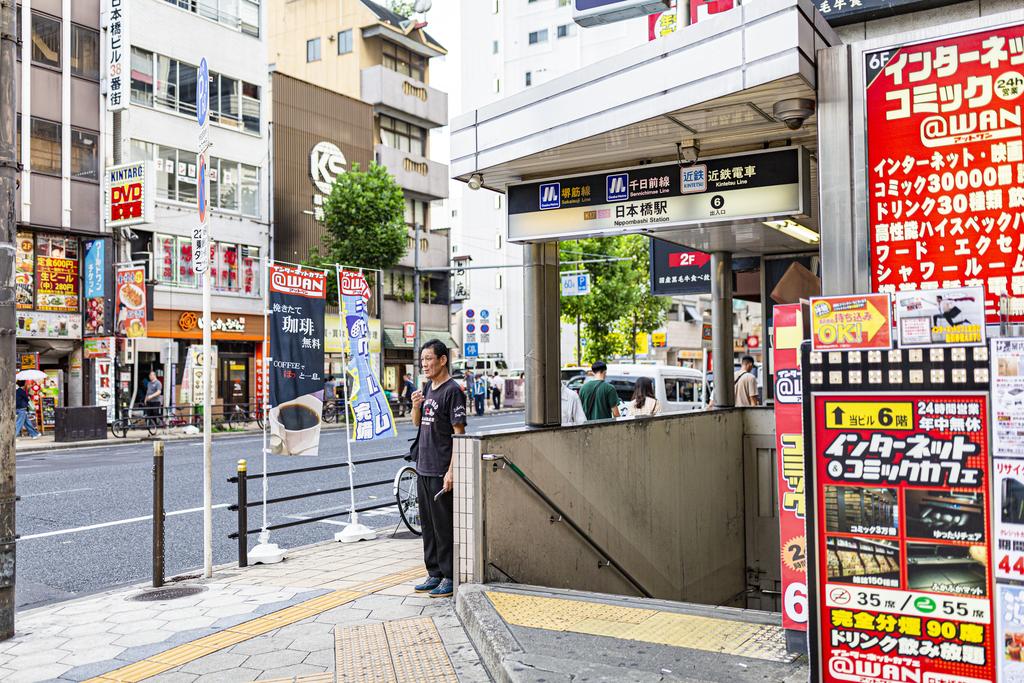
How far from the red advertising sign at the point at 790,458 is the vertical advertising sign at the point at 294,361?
205 inches

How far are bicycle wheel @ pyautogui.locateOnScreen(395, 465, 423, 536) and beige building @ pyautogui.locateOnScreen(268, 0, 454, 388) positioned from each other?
29730 millimetres

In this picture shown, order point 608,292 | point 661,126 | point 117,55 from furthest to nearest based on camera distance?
point 608,292 → point 117,55 → point 661,126

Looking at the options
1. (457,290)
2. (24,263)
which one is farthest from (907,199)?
(457,290)

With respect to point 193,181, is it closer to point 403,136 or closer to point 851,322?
point 403,136

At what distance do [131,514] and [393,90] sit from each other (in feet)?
106

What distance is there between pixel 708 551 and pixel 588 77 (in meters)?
6.23

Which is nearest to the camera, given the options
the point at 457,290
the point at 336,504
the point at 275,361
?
the point at 275,361

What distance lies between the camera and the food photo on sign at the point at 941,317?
3348 mm

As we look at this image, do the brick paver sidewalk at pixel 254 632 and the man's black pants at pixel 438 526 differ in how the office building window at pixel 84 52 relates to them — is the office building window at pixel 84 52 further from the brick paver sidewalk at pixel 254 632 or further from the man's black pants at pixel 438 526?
the man's black pants at pixel 438 526

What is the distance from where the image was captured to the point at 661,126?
6352mm

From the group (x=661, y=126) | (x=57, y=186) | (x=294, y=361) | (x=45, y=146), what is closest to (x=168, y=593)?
(x=294, y=361)

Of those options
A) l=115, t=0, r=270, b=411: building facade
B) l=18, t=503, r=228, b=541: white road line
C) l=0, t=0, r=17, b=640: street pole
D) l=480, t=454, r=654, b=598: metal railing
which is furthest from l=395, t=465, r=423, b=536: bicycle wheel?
l=115, t=0, r=270, b=411: building facade

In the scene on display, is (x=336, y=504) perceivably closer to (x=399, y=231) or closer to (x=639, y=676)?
(x=639, y=676)

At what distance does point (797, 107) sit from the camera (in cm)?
561
